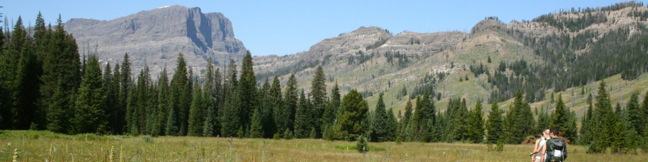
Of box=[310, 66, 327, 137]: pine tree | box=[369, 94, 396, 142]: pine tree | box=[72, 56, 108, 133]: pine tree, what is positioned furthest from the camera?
box=[310, 66, 327, 137]: pine tree

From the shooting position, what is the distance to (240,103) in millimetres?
98000

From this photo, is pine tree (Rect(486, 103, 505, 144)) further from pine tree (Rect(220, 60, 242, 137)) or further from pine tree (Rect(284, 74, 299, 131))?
pine tree (Rect(220, 60, 242, 137))

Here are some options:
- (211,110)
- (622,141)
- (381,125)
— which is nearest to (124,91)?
(211,110)

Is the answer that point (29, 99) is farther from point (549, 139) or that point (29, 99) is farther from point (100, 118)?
point (549, 139)

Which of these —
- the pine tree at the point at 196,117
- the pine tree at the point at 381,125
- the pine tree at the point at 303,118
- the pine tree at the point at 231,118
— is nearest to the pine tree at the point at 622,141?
the pine tree at the point at 381,125

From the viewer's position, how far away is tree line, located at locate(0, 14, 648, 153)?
59.3 m

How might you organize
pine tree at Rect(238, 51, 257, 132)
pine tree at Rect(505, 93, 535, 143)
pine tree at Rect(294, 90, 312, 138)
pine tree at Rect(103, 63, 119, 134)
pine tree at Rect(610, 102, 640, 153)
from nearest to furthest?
pine tree at Rect(610, 102, 640, 153) < pine tree at Rect(103, 63, 119, 134) < pine tree at Rect(238, 51, 257, 132) < pine tree at Rect(294, 90, 312, 138) < pine tree at Rect(505, 93, 535, 143)

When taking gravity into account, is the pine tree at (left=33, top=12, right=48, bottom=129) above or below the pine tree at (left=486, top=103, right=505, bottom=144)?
above

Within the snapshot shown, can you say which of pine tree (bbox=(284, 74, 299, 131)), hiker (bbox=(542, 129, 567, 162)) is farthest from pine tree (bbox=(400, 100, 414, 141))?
hiker (bbox=(542, 129, 567, 162))

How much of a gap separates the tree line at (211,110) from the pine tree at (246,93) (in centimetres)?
16

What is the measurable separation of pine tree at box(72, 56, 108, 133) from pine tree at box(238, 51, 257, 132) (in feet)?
117

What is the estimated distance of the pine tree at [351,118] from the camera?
77.6 m

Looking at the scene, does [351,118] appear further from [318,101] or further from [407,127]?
[407,127]

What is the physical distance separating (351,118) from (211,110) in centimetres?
2525
